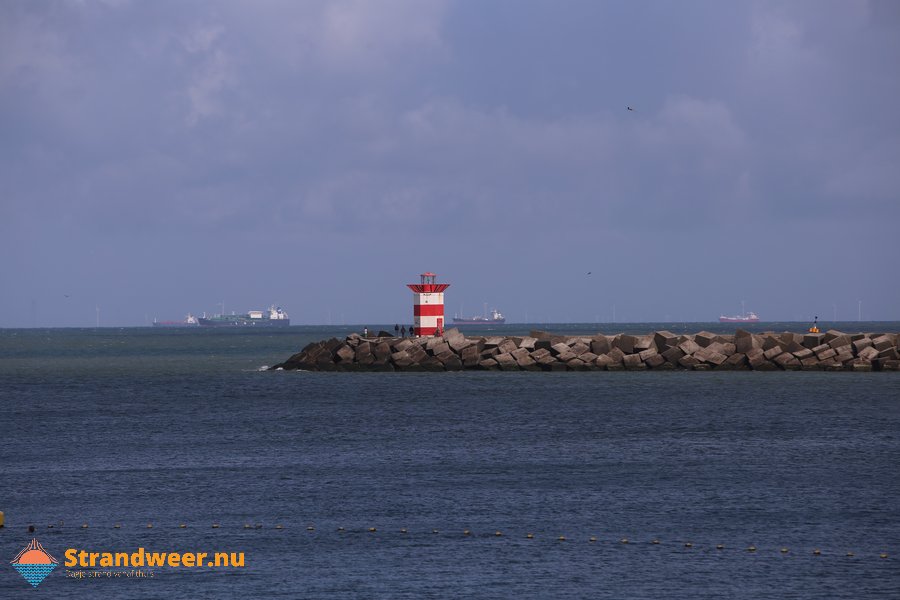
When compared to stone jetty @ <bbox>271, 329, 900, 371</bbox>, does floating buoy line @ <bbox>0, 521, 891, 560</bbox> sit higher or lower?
lower

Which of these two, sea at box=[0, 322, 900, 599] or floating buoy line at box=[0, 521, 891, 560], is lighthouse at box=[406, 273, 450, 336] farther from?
floating buoy line at box=[0, 521, 891, 560]

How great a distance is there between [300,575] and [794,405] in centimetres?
3209

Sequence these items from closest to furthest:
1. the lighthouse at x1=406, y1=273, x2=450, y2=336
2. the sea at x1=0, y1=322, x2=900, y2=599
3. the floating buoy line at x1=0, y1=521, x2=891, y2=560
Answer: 1. the sea at x1=0, y1=322, x2=900, y2=599
2. the floating buoy line at x1=0, y1=521, x2=891, y2=560
3. the lighthouse at x1=406, y1=273, x2=450, y2=336

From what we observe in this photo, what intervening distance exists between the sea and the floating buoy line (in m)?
0.08

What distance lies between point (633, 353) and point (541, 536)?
150 feet

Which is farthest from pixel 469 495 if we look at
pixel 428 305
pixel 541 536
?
pixel 428 305

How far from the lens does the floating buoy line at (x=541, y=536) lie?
21281mm

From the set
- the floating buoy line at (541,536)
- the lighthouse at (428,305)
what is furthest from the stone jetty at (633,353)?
the floating buoy line at (541,536)

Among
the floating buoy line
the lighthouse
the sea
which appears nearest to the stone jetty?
the lighthouse

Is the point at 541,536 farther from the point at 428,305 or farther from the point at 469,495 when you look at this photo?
the point at 428,305

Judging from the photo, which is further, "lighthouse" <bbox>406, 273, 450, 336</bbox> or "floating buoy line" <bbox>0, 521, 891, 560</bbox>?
"lighthouse" <bbox>406, 273, 450, 336</bbox>

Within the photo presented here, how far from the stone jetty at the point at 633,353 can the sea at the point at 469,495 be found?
45.1 ft

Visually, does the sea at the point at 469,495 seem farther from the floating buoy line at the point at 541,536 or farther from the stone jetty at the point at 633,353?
the stone jetty at the point at 633,353

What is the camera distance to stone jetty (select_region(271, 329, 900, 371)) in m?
66.1
